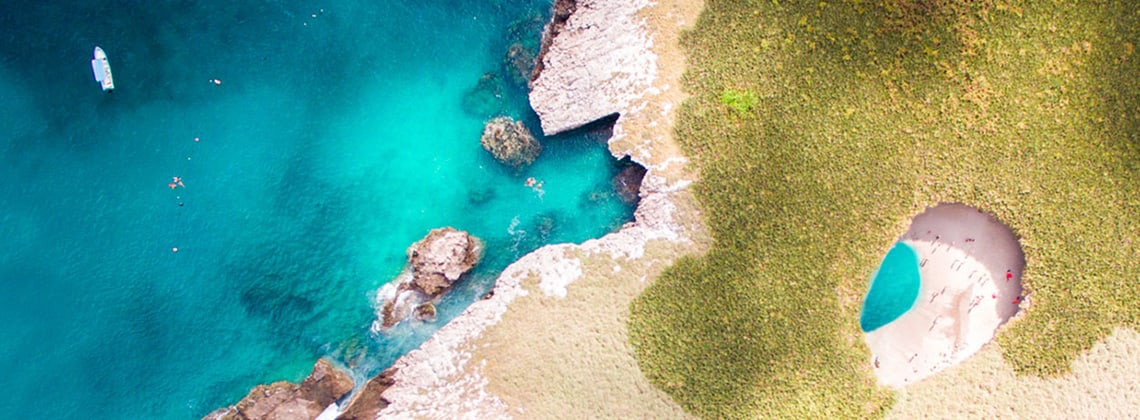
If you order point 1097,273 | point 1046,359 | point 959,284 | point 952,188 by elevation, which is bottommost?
point 1046,359

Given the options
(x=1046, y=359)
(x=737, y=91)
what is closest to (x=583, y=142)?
(x=737, y=91)

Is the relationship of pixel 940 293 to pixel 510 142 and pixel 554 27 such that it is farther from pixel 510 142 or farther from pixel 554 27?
pixel 554 27

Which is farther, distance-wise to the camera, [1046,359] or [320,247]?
[320,247]

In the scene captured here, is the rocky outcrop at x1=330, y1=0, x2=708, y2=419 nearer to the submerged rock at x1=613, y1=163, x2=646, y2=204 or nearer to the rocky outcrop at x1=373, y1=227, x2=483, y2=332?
the submerged rock at x1=613, y1=163, x2=646, y2=204

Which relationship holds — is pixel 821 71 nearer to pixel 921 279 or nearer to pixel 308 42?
pixel 921 279

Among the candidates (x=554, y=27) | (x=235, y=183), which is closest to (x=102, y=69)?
(x=235, y=183)

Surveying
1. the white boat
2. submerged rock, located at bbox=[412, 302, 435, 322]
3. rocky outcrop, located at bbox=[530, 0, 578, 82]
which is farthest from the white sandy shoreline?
the white boat

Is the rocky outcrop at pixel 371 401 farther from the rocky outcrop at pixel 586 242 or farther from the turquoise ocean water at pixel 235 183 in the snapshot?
the turquoise ocean water at pixel 235 183
